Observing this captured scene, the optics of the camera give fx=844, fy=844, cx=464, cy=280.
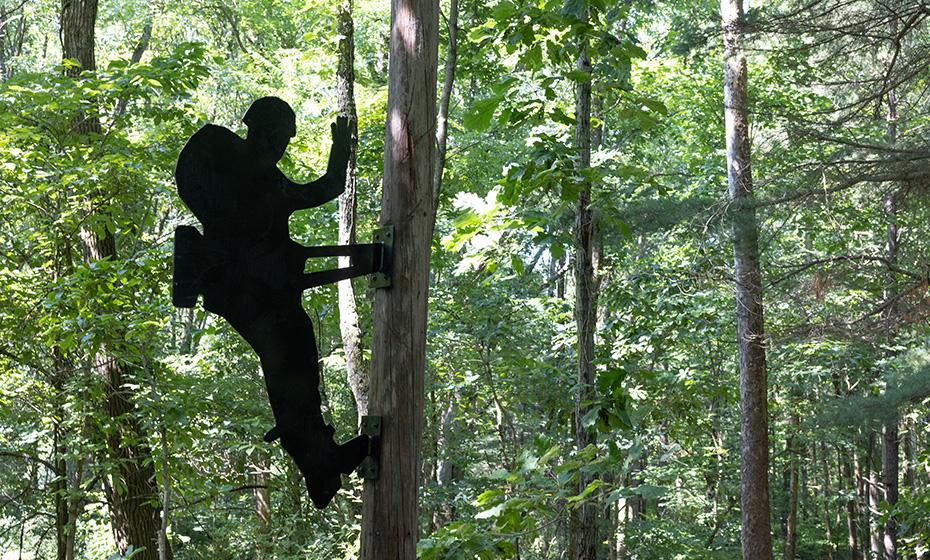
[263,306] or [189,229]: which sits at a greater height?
[189,229]

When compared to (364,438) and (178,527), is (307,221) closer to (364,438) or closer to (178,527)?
(178,527)

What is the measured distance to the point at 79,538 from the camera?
32.1ft

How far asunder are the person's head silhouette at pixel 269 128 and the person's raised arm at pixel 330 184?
9 cm

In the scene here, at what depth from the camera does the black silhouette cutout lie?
2.05 m

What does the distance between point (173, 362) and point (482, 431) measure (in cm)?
796

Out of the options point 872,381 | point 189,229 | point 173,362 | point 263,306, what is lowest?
point 263,306

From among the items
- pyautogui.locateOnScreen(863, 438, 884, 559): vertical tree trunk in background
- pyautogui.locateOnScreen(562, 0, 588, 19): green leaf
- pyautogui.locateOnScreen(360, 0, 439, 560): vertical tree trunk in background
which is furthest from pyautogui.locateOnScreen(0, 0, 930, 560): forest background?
pyautogui.locateOnScreen(863, 438, 884, 559): vertical tree trunk in background

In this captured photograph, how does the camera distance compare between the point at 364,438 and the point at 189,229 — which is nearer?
the point at 189,229

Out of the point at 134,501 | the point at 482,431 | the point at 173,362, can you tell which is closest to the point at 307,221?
the point at 173,362

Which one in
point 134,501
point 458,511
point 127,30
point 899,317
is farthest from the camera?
point 127,30

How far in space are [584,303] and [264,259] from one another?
9.93ft

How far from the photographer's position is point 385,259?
239 centimetres

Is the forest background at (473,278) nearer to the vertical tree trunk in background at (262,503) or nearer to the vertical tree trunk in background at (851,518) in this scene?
the vertical tree trunk in background at (262,503)

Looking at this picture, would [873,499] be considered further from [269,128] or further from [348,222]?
[269,128]
